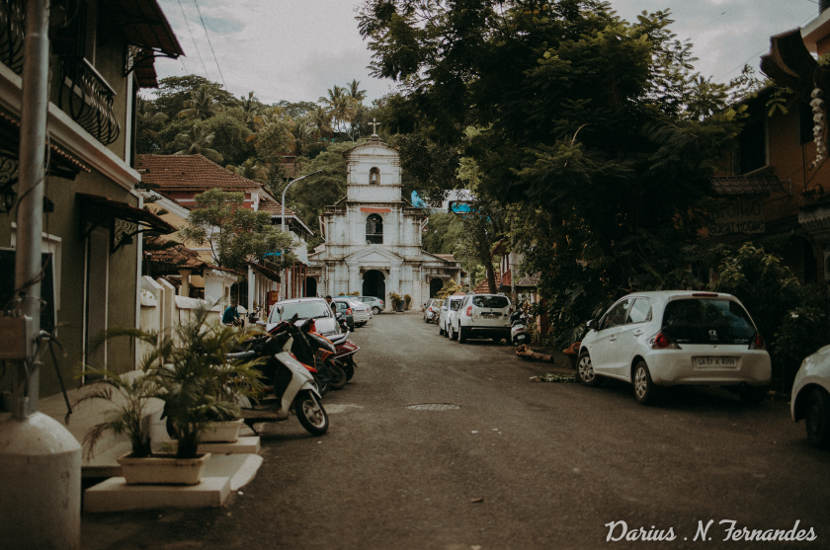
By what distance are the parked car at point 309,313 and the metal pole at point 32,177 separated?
1257 cm

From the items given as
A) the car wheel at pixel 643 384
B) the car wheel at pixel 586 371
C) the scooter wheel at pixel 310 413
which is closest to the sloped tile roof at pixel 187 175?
the car wheel at pixel 586 371

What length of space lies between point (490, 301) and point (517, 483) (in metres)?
19.0

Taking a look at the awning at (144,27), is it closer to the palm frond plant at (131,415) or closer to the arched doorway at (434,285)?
the palm frond plant at (131,415)

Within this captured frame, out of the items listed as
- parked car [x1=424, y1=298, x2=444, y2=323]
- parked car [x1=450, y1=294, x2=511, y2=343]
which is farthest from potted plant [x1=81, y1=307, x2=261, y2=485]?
parked car [x1=424, y1=298, x2=444, y2=323]

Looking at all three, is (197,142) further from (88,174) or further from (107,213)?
(107,213)

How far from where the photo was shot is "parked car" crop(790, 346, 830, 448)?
273 inches

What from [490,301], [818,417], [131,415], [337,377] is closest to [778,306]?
[818,417]

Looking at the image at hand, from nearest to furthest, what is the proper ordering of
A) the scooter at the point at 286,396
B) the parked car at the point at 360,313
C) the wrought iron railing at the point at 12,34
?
the wrought iron railing at the point at 12,34, the scooter at the point at 286,396, the parked car at the point at 360,313

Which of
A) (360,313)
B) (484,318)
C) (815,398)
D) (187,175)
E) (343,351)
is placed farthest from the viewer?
(187,175)

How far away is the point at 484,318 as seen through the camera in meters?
24.4

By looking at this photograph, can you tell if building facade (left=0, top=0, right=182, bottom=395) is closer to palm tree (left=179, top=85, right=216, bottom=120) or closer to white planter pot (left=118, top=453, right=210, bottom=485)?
white planter pot (left=118, top=453, right=210, bottom=485)

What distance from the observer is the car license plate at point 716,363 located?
9.77m

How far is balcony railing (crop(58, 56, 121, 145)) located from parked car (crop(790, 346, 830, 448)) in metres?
9.65

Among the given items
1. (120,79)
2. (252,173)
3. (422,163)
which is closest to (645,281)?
(120,79)
